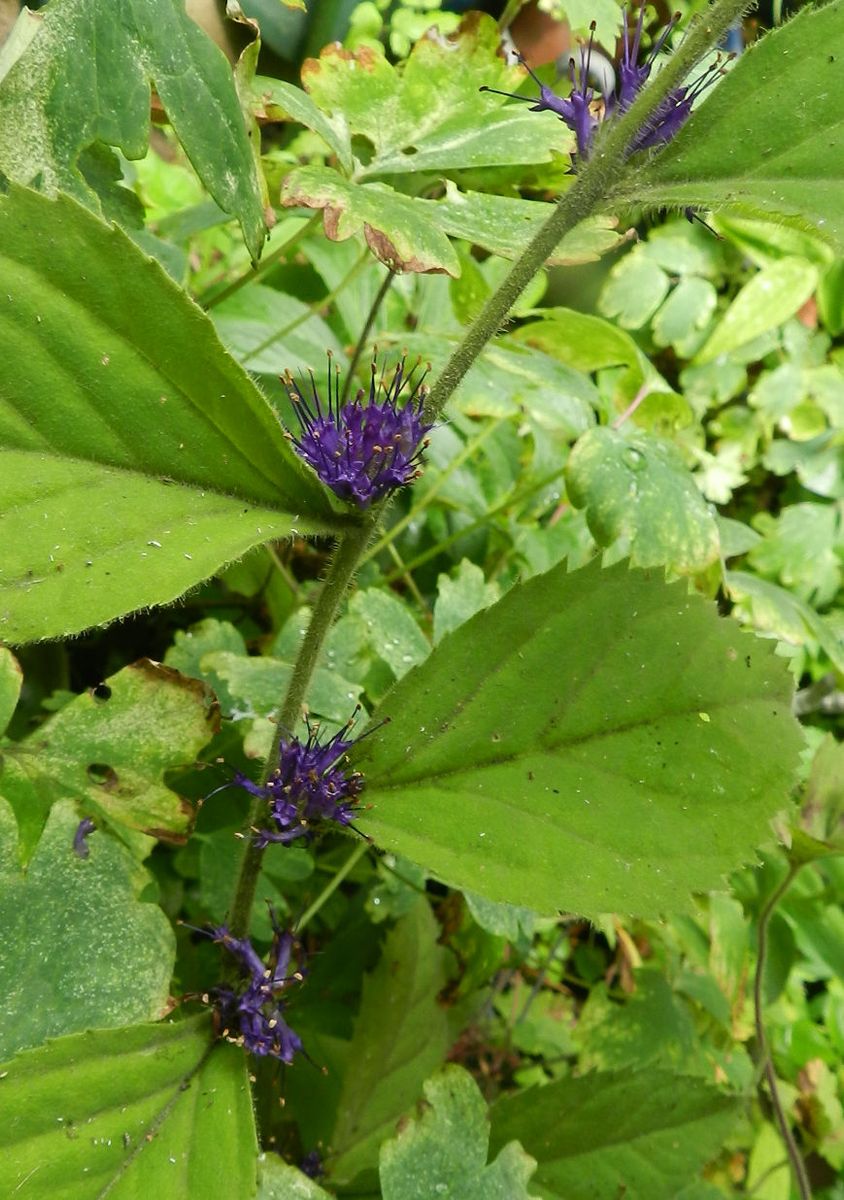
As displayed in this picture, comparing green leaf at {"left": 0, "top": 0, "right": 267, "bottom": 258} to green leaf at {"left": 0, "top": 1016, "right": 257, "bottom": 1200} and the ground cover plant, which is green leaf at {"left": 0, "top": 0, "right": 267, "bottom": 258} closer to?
the ground cover plant

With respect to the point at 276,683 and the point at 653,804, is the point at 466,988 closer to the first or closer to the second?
the point at 276,683

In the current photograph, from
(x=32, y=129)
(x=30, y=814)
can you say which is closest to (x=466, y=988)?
(x=30, y=814)

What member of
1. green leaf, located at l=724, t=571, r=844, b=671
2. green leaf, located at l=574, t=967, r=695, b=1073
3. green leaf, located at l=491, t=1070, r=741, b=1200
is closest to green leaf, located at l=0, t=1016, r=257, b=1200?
green leaf, located at l=491, t=1070, r=741, b=1200

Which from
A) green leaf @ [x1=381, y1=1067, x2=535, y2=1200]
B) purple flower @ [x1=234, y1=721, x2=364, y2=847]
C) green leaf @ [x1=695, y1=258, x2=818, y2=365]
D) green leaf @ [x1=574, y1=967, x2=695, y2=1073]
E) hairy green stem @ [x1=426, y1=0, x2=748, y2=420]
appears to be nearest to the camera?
hairy green stem @ [x1=426, y1=0, x2=748, y2=420]

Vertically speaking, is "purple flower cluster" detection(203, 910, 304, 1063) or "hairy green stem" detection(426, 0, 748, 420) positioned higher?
"hairy green stem" detection(426, 0, 748, 420)

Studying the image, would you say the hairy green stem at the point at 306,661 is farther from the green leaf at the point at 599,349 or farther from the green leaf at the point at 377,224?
the green leaf at the point at 599,349

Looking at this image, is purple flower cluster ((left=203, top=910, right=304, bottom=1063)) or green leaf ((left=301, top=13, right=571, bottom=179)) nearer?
purple flower cluster ((left=203, top=910, right=304, bottom=1063))

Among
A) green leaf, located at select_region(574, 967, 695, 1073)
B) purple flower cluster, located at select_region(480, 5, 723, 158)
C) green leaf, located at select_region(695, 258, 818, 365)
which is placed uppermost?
purple flower cluster, located at select_region(480, 5, 723, 158)
